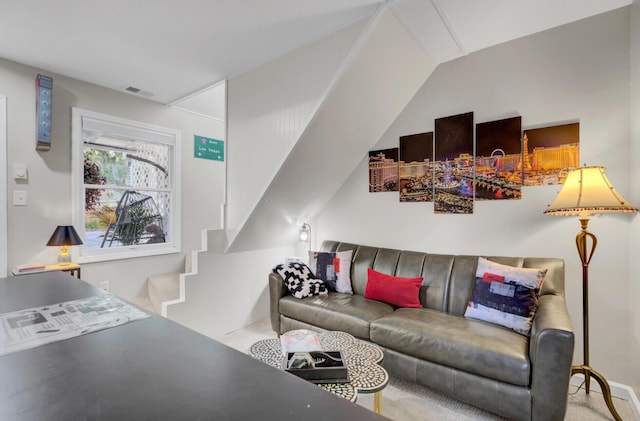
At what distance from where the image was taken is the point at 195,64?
8.72 feet

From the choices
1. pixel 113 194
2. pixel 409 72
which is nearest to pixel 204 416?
pixel 409 72

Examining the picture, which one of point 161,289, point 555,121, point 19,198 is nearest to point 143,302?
point 161,289

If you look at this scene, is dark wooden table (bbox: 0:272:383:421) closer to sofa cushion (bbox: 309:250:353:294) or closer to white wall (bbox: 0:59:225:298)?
sofa cushion (bbox: 309:250:353:294)

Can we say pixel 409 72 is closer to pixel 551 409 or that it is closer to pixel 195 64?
pixel 195 64

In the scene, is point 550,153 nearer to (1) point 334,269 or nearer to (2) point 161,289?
(1) point 334,269

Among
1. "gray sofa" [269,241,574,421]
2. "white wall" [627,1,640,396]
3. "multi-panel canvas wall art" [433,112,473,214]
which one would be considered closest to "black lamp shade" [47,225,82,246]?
"gray sofa" [269,241,574,421]

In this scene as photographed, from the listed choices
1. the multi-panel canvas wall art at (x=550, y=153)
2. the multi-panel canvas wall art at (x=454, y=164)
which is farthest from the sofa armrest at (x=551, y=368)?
the multi-panel canvas wall art at (x=454, y=164)

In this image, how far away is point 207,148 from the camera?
13.3ft

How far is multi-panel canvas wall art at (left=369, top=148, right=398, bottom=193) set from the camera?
10.2 ft

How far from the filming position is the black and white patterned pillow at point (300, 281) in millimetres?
2793

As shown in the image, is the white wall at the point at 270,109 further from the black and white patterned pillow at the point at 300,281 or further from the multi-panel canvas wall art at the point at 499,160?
the multi-panel canvas wall art at the point at 499,160

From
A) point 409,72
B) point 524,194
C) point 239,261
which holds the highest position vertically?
point 409,72

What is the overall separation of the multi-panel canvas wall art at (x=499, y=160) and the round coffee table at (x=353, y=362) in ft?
5.49

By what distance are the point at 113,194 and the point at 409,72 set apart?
126 inches
